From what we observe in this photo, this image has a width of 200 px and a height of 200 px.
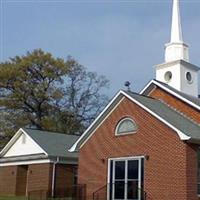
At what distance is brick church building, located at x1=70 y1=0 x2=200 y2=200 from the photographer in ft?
68.7

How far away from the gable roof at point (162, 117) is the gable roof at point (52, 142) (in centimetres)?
580

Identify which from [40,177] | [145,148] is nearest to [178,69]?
[145,148]

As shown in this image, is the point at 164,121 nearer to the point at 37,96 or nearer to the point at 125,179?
the point at 125,179

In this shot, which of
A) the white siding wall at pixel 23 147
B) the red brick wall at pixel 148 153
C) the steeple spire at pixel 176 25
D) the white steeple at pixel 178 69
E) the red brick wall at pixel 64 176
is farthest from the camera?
the white siding wall at pixel 23 147

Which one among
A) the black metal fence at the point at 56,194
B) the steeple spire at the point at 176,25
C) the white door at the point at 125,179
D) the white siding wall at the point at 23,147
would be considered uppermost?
the steeple spire at the point at 176,25

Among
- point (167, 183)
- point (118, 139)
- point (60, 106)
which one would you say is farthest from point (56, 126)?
point (167, 183)

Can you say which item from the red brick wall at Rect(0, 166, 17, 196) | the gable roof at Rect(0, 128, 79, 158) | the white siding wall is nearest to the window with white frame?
the gable roof at Rect(0, 128, 79, 158)

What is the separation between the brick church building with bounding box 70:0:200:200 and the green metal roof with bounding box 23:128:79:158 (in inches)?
228

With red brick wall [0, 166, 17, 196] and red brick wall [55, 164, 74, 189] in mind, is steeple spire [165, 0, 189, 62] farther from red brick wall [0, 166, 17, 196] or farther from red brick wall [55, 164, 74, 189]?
red brick wall [0, 166, 17, 196]

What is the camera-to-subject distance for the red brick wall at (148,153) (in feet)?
68.2

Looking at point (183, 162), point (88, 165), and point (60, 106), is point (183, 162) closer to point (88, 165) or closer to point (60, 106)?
point (88, 165)

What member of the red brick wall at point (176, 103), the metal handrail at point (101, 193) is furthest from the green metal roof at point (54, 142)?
the red brick wall at point (176, 103)

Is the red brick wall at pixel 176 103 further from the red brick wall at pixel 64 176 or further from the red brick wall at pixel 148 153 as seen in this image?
the red brick wall at pixel 64 176

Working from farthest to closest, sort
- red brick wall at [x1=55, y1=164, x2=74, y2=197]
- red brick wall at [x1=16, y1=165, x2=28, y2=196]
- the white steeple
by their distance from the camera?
red brick wall at [x1=16, y1=165, x2=28, y2=196] → red brick wall at [x1=55, y1=164, x2=74, y2=197] → the white steeple
